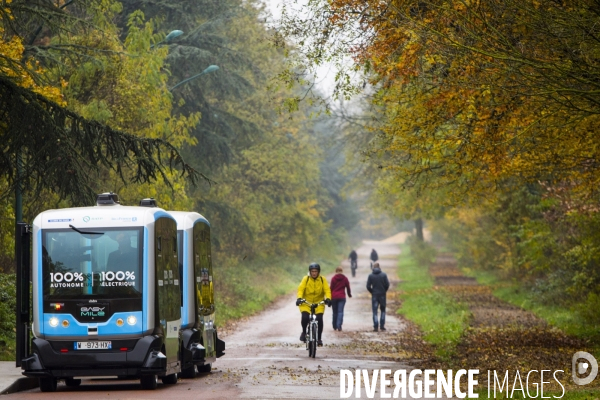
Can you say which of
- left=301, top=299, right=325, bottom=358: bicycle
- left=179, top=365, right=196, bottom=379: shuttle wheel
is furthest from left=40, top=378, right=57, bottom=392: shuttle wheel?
left=301, top=299, right=325, bottom=358: bicycle

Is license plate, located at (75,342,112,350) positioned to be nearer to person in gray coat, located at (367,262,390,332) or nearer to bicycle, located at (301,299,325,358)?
bicycle, located at (301,299,325,358)

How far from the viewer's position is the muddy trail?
1747 centimetres

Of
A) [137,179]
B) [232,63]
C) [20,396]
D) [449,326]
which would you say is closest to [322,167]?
[232,63]

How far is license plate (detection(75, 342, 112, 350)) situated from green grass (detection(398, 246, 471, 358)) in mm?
7841

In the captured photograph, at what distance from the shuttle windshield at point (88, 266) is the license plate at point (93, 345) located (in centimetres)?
65

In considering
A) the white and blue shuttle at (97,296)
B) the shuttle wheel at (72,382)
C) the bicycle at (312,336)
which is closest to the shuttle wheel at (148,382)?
the white and blue shuttle at (97,296)

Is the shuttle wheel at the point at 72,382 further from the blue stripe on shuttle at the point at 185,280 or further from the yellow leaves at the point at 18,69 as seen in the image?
the yellow leaves at the point at 18,69

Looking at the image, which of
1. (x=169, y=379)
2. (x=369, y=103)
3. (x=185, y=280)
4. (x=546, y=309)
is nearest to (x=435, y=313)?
(x=546, y=309)

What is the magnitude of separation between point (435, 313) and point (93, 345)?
2011cm

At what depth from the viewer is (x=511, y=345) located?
838 inches

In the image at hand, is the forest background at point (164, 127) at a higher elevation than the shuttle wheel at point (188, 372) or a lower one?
higher

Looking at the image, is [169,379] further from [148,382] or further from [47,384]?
[47,384]

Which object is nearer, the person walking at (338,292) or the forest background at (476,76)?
the forest background at (476,76)

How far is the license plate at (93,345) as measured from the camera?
14203mm
